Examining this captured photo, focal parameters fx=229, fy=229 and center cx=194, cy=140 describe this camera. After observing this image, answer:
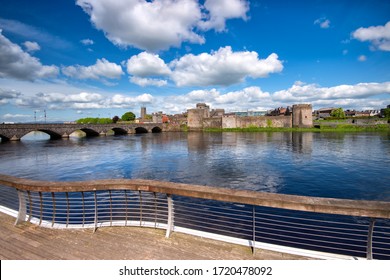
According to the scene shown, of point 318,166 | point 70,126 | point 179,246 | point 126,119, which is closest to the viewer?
point 179,246

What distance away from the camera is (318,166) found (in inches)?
781

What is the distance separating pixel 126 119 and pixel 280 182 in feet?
479

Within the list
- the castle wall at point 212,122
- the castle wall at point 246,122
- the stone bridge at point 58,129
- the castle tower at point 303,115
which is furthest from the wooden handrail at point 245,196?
the castle wall at point 212,122

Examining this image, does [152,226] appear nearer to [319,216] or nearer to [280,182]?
[319,216]

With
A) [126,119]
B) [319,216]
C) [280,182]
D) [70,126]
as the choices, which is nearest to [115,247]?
[319,216]

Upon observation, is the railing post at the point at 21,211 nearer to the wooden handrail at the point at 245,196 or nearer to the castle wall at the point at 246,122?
the wooden handrail at the point at 245,196

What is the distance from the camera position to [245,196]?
353 centimetres

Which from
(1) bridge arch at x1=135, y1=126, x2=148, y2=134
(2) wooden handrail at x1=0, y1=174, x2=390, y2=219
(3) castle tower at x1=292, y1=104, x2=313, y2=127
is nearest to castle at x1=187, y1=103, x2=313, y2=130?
(3) castle tower at x1=292, y1=104, x2=313, y2=127

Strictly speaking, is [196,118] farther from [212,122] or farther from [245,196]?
[245,196]

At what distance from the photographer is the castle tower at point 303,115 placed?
73.6 m

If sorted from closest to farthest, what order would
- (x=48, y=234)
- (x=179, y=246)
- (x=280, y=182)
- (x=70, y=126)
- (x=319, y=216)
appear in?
(x=179, y=246)
(x=48, y=234)
(x=319, y=216)
(x=280, y=182)
(x=70, y=126)

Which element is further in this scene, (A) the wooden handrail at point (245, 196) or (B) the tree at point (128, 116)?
(B) the tree at point (128, 116)

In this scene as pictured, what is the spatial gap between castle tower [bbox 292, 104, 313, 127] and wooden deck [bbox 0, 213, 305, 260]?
78.5 metres

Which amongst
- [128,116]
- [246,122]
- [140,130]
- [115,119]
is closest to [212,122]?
[246,122]
